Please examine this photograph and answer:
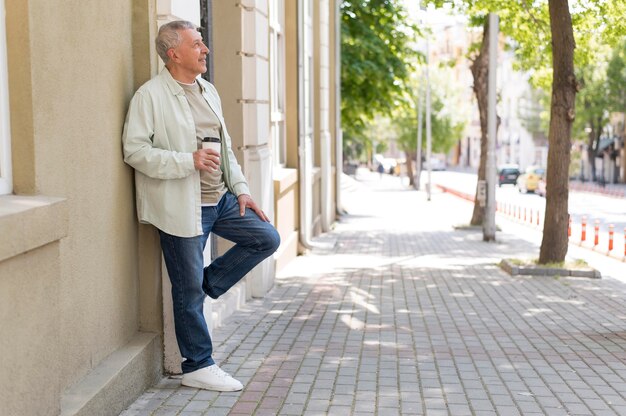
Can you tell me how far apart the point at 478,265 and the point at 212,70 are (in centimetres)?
626

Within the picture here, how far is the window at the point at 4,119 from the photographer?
160 inches

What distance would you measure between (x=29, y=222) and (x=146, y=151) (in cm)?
162

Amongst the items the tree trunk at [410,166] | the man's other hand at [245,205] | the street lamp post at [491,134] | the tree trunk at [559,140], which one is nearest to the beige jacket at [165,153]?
the man's other hand at [245,205]

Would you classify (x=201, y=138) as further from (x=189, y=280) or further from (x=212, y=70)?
(x=212, y=70)

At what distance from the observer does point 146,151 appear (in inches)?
217

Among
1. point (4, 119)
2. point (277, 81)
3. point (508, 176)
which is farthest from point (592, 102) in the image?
point (4, 119)

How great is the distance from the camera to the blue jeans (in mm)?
5777

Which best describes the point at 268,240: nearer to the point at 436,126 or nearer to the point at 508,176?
the point at 508,176

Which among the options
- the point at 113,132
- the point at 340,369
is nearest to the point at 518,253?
the point at 340,369

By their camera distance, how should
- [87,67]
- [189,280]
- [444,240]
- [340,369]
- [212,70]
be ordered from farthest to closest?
[444,240] → [212,70] → [340,369] → [189,280] → [87,67]

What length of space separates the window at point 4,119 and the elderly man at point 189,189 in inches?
55.1

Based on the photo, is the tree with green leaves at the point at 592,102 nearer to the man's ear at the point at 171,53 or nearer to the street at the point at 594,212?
the street at the point at 594,212

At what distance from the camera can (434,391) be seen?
601 cm

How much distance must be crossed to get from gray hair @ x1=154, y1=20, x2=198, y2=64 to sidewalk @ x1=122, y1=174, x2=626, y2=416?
6.18 ft
